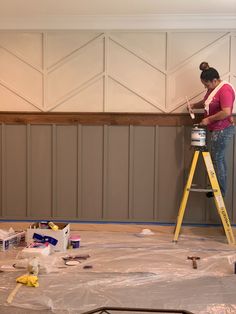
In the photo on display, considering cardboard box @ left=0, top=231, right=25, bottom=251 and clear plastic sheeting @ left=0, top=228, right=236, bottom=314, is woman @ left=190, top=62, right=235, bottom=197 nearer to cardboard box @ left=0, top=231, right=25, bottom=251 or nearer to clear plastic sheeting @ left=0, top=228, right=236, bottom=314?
clear plastic sheeting @ left=0, top=228, right=236, bottom=314

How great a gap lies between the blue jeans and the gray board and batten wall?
0.31 meters

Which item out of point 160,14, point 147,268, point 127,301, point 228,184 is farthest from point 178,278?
point 160,14

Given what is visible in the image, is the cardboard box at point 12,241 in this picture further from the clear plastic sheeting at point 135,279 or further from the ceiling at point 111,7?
the ceiling at point 111,7

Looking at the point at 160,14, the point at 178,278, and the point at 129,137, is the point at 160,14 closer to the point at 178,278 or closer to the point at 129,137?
the point at 129,137

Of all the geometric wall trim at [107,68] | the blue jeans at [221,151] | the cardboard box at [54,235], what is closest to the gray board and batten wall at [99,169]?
the geometric wall trim at [107,68]

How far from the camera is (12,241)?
3.90 meters

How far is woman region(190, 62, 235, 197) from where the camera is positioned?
4078 mm

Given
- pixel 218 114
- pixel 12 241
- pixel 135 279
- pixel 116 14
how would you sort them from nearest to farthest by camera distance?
pixel 135 279 → pixel 12 241 → pixel 218 114 → pixel 116 14

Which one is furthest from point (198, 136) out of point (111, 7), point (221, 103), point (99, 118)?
point (111, 7)

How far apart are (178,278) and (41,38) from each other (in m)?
2.84

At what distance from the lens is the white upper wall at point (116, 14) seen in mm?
4004

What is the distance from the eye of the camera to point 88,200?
15.2 feet

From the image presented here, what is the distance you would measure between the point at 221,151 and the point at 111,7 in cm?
175

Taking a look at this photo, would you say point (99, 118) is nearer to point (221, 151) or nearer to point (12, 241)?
point (221, 151)
